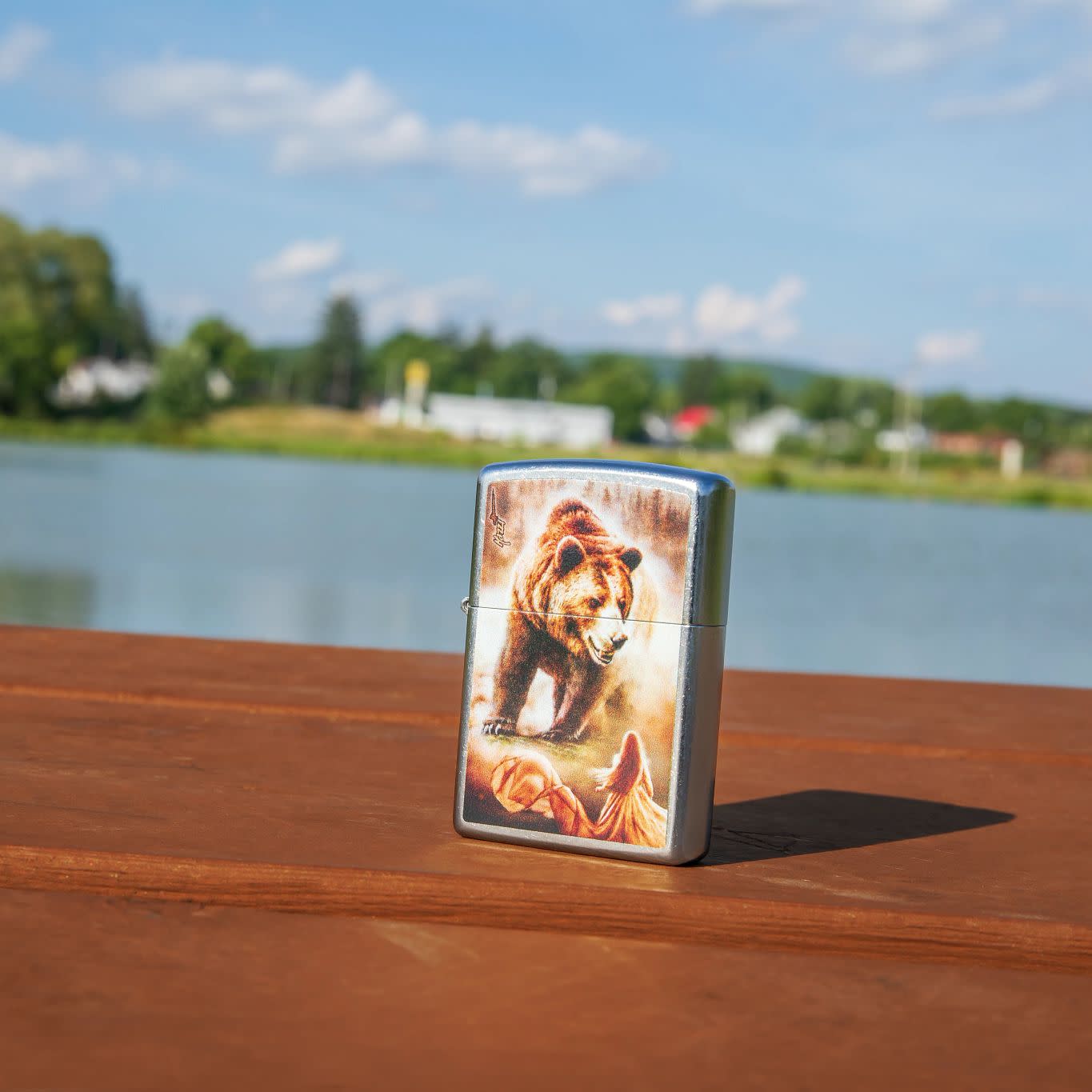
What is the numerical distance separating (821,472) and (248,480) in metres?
36.4

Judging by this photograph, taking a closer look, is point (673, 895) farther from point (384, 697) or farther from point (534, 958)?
point (384, 697)

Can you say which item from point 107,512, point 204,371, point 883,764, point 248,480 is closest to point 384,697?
point 883,764

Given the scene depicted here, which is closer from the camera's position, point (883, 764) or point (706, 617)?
point (706, 617)

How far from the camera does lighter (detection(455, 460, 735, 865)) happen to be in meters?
1.35

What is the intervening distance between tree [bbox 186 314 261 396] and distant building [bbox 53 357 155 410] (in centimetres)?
454

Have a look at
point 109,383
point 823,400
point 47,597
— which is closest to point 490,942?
point 47,597

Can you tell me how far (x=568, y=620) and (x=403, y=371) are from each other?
111305 mm

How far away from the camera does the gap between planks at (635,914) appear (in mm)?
1199

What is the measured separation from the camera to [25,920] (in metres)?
1.18

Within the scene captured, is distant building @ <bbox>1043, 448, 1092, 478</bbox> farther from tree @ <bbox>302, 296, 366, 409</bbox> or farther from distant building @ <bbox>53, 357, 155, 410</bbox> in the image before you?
distant building @ <bbox>53, 357, 155, 410</bbox>

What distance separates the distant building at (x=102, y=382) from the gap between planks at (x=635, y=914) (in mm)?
81199

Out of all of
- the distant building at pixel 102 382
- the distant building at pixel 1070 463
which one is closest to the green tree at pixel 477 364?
the distant building at pixel 102 382

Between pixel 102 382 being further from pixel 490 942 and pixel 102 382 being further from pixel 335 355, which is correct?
pixel 490 942
